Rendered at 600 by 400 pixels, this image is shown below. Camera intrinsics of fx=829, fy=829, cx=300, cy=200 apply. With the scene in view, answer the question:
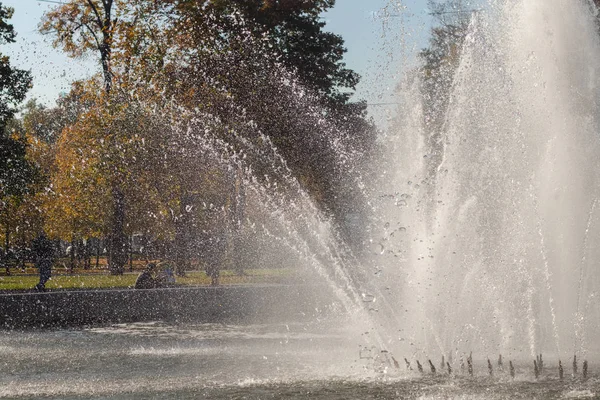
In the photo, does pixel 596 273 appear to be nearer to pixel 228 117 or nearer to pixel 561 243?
pixel 561 243

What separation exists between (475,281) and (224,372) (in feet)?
11.9

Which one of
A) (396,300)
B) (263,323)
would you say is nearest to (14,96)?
(263,323)

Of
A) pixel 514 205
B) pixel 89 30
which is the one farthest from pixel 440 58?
pixel 514 205

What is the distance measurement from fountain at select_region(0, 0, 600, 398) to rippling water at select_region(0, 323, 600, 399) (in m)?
0.03

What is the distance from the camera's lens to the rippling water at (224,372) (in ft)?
25.4

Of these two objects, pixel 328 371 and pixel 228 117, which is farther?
pixel 228 117

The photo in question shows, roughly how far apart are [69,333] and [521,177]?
753 cm

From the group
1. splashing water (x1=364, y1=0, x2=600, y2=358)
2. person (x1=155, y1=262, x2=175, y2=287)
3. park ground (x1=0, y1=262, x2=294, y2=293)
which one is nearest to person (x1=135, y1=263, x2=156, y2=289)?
person (x1=155, y1=262, x2=175, y2=287)

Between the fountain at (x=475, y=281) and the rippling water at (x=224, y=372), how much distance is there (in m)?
0.03

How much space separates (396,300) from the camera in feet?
38.5

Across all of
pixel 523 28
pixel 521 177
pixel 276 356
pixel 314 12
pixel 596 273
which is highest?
pixel 314 12

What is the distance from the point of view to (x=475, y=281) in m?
10.8

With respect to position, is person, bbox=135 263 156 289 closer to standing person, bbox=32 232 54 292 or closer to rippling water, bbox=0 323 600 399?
standing person, bbox=32 232 54 292

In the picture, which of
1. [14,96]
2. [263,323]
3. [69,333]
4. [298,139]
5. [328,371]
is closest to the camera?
[328,371]
